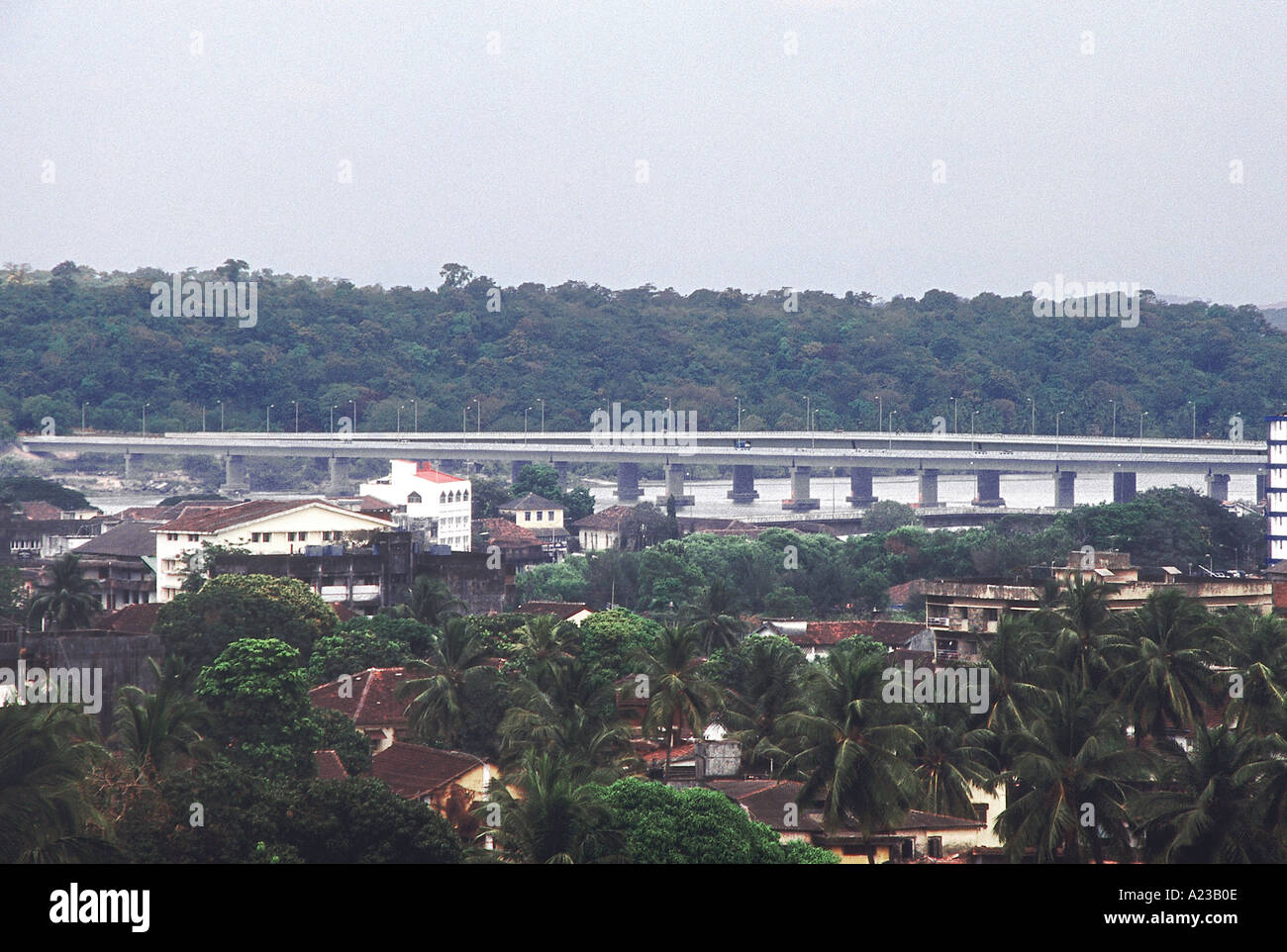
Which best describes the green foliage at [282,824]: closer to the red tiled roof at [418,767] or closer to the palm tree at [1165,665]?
the red tiled roof at [418,767]

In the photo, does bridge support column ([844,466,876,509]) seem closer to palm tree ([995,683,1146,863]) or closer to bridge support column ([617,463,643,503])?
bridge support column ([617,463,643,503])

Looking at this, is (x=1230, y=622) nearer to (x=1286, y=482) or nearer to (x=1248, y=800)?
(x=1248, y=800)

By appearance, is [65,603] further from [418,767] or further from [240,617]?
[418,767]

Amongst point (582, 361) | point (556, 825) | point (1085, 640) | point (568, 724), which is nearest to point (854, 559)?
point (1085, 640)

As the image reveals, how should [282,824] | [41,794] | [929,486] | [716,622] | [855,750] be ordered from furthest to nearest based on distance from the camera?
[929,486] → [716,622] → [855,750] → [282,824] → [41,794]

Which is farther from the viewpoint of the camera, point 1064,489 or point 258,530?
point 1064,489

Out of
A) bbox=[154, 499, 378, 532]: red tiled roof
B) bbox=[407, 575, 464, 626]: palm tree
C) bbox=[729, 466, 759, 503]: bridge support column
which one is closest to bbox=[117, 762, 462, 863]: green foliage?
bbox=[407, 575, 464, 626]: palm tree

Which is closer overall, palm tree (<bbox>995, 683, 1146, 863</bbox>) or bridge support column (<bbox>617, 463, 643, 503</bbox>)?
palm tree (<bbox>995, 683, 1146, 863</bbox>)
